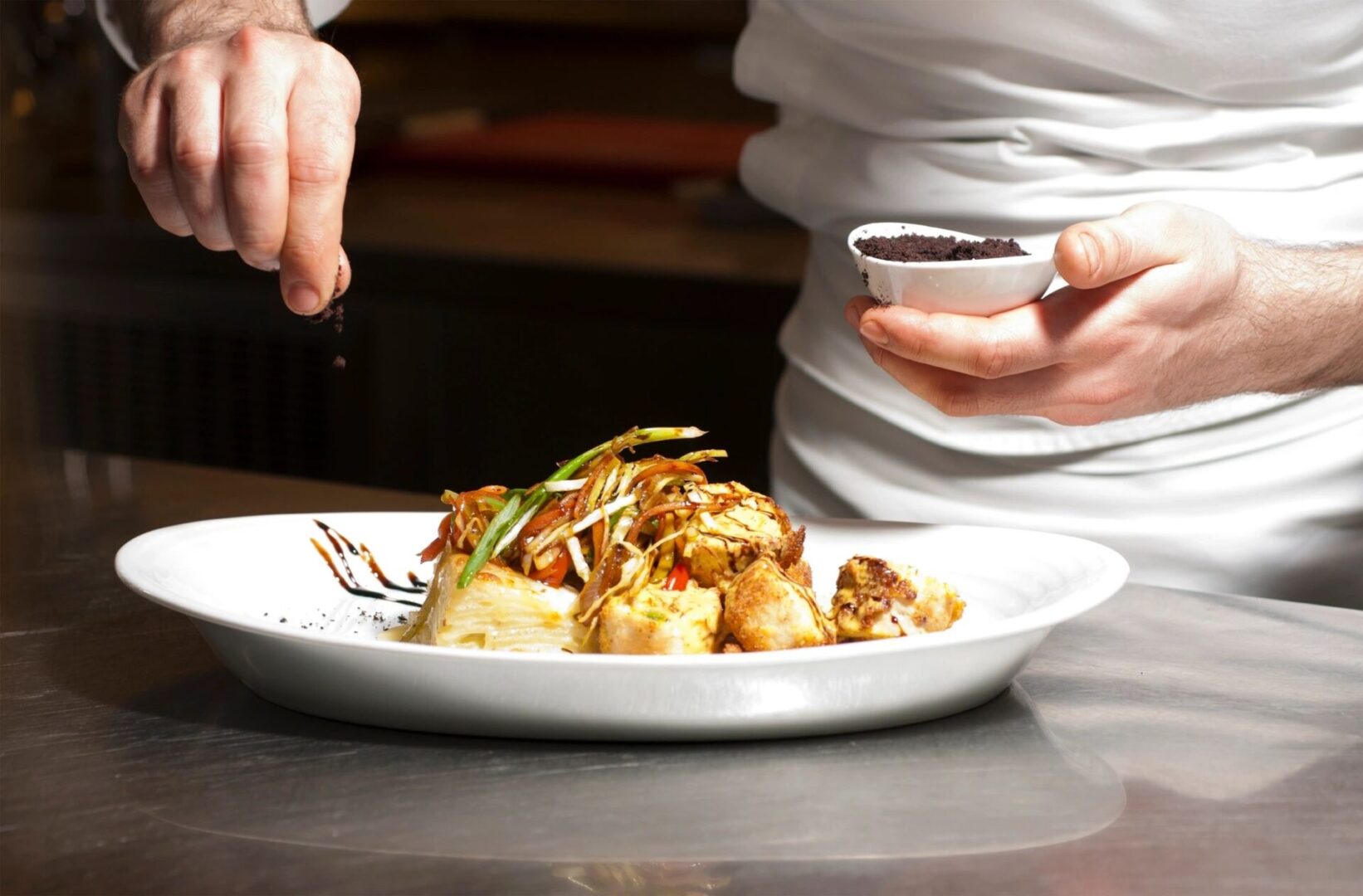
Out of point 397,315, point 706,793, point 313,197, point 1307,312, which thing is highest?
point 313,197

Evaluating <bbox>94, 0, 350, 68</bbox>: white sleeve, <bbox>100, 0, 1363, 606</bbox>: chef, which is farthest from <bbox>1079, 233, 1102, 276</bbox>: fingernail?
<bbox>94, 0, 350, 68</bbox>: white sleeve

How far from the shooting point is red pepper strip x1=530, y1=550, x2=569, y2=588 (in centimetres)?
92

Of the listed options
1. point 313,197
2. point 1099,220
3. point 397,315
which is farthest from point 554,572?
point 397,315

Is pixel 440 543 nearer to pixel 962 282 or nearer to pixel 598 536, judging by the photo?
pixel 598 536

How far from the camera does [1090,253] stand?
95 cm

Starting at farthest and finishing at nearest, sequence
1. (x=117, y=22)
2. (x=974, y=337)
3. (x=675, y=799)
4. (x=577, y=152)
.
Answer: (x=577, y=152), (x=117, y=22), (x=974, y=337), (x=675, y=799)

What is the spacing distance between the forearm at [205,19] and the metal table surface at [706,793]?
49 centimetres

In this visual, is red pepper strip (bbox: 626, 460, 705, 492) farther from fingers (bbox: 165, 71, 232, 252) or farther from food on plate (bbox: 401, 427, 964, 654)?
fingers (bbox: 165, 71, 232, 252)

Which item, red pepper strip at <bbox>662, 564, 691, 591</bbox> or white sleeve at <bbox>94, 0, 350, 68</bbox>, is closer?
red pepper strip at <bbox>662, 564, 691, 591</bbox>

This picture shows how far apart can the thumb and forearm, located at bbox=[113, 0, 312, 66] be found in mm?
615

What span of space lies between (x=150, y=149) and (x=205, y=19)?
0.27 m

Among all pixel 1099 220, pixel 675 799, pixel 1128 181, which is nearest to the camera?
pixel 675 799

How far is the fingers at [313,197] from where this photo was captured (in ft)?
3.06

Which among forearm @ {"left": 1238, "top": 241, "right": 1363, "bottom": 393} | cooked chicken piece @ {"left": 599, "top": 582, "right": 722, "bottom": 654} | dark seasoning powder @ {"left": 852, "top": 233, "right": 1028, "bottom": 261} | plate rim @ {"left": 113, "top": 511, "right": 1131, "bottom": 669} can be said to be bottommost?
cooked chicken piece @ {"left": 599, "top": 582, "right": 722, "bottom": 654}
